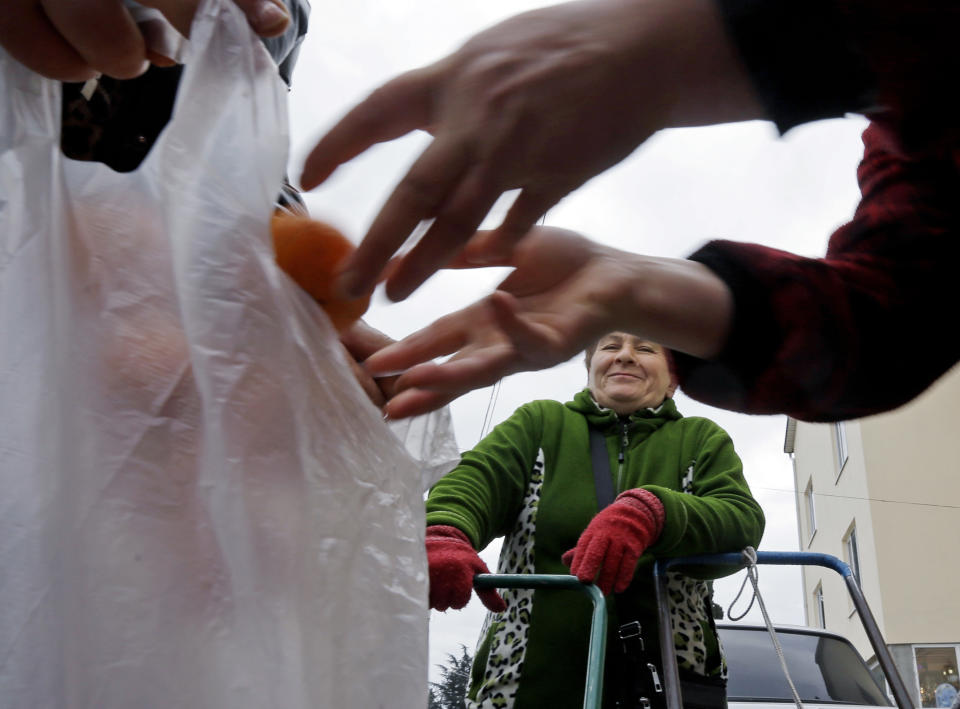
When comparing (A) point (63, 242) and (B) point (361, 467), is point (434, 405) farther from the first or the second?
(A) point (63, 242)

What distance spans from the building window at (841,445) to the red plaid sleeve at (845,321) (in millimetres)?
11472

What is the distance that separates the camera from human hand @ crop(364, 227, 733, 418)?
677 millimetres

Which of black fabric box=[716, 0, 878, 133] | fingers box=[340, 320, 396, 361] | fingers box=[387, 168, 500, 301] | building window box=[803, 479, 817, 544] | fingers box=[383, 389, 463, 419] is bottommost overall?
fingers box=[383, 389, 463, 419]

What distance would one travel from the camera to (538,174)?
1.73ft

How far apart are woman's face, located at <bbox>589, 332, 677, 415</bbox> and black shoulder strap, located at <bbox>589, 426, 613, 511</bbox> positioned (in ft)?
0.35

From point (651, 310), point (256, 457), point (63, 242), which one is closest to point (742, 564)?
point (651, 310)

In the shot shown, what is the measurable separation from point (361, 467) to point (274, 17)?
0.38 meters

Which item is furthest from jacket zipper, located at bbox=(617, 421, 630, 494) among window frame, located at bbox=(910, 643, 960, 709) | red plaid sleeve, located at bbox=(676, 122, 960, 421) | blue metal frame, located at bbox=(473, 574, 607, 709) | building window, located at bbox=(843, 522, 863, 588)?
building window, located at bbox=(843, 522, 863, 588)

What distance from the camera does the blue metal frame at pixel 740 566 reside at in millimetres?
1675

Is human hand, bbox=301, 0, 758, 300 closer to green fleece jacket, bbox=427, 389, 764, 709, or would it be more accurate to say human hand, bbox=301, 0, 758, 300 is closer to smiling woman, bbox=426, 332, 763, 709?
Answer: smiling woman, bbox=426, 332, 763, 709

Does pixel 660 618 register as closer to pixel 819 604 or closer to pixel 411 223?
pixel 411 223

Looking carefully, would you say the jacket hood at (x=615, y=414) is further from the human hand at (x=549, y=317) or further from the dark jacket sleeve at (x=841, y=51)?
the dark jacket sleeve at (x=841, y=51)

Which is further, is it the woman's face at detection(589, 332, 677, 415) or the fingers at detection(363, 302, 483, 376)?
the woman's face at detection(589, 332, 677, 415)

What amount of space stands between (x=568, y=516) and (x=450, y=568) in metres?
0.36
